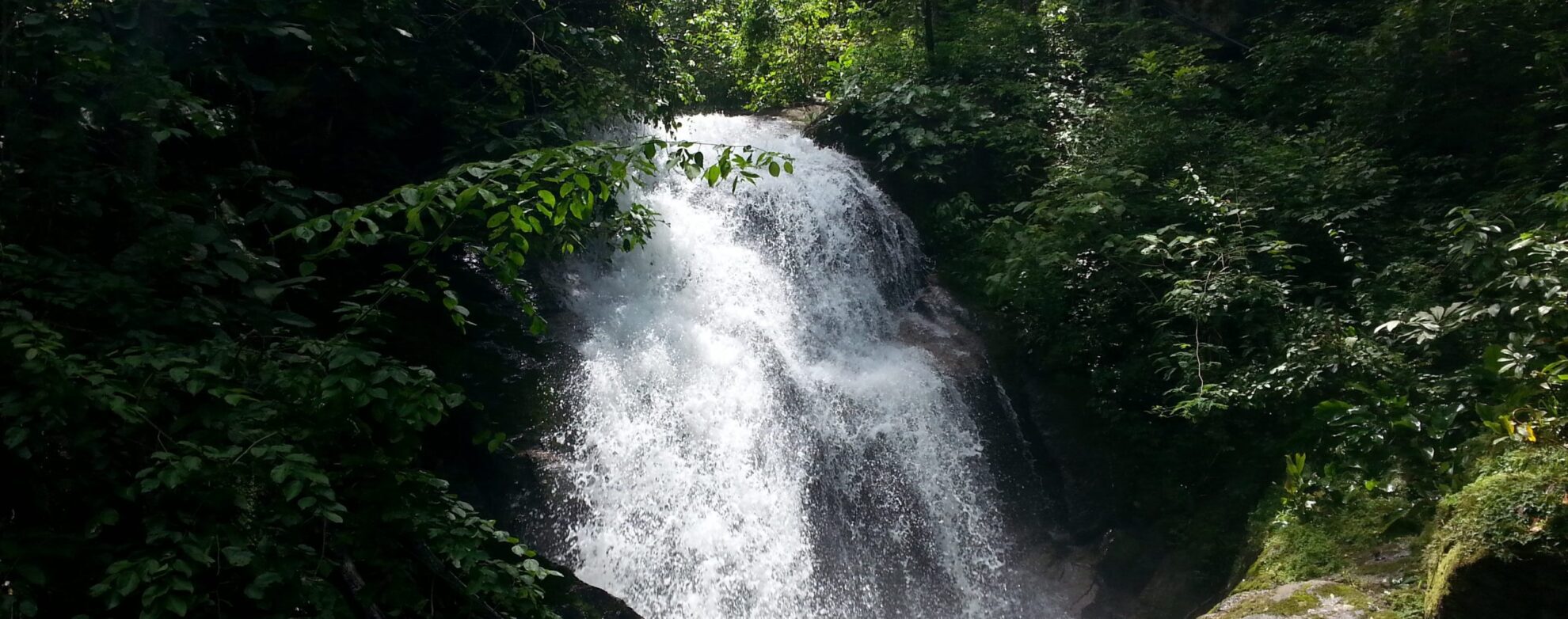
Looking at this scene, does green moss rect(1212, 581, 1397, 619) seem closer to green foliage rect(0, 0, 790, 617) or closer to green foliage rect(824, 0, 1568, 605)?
green foliage rect(824, 0, 1568, 605)

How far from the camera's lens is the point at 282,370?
8.18ft

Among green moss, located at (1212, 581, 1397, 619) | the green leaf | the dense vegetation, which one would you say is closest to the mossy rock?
green moss, located at (1212, 581, 1397, 619)

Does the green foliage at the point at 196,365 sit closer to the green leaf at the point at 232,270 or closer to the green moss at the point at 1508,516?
the green leaf at the point at 232,270

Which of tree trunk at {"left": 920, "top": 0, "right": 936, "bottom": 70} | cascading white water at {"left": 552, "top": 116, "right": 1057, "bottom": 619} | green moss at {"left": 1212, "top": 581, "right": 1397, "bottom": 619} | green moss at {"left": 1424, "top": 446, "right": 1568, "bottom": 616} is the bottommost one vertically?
cascading white water at {"left": 552, "top": 116, "right": 1057, "bottom": 619}

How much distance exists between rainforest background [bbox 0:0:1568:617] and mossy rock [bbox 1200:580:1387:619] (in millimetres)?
113

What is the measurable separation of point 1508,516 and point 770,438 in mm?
5743

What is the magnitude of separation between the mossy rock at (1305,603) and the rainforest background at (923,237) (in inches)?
4.5

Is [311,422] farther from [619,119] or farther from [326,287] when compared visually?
[619,119]

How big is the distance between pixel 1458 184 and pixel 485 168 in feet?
29.5

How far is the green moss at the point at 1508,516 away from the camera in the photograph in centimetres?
368

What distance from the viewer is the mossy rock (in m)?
4.57

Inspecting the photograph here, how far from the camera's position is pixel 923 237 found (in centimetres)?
1209

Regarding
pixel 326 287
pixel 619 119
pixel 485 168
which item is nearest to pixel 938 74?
pixel 619 119

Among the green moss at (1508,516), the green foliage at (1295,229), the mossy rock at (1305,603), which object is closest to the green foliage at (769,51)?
the green foliage at (1295,229)
